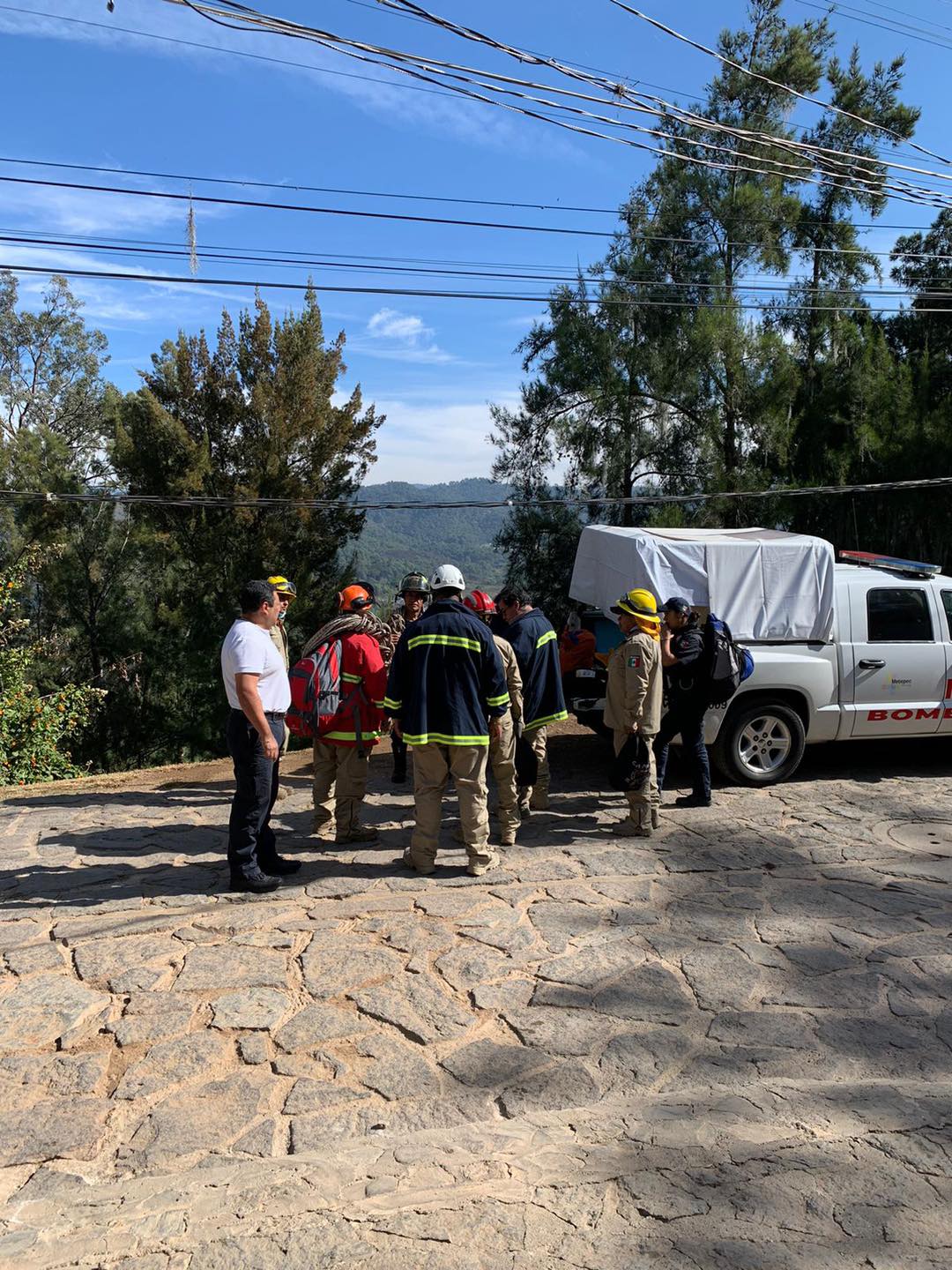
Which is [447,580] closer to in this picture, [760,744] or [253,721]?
[253,721]

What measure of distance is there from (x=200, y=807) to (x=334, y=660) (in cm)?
243

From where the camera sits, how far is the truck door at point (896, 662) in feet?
27.2

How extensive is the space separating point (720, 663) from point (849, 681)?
1728mm

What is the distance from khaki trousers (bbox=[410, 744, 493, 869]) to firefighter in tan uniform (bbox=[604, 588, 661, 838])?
125 cm

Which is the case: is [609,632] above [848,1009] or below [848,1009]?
above

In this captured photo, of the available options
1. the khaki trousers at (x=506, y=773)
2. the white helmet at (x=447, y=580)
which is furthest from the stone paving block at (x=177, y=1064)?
the white helmet at (x=447, y=580)

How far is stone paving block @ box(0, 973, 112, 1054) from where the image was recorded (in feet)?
12.9

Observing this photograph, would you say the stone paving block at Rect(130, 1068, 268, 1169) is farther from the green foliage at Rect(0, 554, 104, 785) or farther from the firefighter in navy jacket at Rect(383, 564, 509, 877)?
the green foliage at Rect(0, 554, 104, 785)

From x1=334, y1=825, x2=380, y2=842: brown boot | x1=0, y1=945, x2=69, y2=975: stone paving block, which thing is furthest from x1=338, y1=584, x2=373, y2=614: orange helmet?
x1=0, y1=945, x2=69, y2=975: stone paving block

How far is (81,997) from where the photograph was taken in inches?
168

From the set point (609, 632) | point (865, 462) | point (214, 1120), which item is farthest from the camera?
point (865, 462)

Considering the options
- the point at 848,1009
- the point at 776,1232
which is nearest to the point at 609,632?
the point at 848,1009

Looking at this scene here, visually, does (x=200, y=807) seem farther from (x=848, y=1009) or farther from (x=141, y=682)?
(x=141, y=682)

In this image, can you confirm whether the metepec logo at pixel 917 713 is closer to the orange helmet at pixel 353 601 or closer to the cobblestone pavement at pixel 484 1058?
the cobblestone pavement at pixel 484 1058
